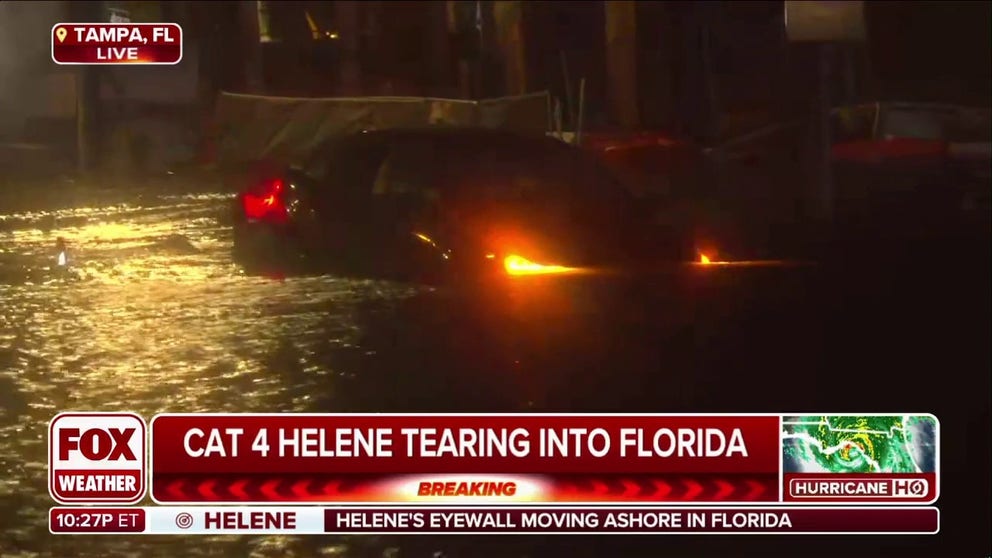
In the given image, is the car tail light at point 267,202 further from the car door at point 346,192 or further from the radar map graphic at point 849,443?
the radar map graphic at point 849,443

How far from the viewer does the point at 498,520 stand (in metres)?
2.46

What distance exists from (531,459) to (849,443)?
0.64 metres

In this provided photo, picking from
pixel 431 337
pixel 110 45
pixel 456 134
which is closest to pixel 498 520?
pixel 431 337

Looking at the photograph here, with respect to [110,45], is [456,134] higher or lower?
lower

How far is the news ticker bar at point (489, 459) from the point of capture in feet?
7.88

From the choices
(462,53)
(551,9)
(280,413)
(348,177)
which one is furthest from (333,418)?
(551,9)

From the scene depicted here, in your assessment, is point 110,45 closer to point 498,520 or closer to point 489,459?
point 489,459

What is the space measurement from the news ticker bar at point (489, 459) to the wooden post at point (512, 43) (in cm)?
66

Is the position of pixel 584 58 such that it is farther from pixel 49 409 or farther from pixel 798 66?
pixel 49 409

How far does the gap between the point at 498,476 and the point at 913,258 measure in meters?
0.93

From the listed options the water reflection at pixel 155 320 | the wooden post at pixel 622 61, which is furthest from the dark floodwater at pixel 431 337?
the wooden post at pixel 622 61

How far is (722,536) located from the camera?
8.13 ft

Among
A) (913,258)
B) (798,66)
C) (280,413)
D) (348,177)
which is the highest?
(798,66)

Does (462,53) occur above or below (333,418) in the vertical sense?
above
